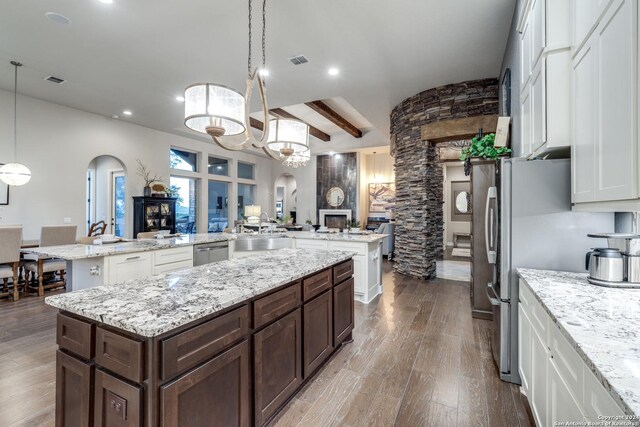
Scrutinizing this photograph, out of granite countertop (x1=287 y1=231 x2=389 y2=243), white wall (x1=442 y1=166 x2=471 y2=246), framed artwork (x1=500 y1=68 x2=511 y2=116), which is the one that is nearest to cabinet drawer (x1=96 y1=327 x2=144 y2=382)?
granite countertop (x1=287 y1=231 x2=389 y2=243)

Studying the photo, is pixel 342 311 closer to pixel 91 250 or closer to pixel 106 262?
pixel 106 262

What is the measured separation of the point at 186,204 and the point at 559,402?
877 cm

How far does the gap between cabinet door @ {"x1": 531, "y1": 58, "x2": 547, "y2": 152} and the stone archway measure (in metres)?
2.66

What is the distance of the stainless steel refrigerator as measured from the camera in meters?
1.97

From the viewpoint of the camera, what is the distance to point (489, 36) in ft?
11.5

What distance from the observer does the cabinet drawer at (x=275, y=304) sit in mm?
1604

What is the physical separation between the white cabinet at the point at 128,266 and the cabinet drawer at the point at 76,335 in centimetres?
189

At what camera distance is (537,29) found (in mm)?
2119

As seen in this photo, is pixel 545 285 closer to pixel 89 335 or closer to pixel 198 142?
pixel 89 335

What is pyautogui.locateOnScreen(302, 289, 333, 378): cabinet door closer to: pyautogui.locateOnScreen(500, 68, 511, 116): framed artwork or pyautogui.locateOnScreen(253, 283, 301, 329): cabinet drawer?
pyautogui.locateOnScreen(253, 283, 301, 329): cabinet drawer

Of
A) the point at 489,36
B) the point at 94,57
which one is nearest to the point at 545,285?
the point at 489,36

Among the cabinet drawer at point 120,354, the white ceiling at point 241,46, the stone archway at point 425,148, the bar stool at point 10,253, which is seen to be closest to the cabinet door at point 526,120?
the white ceiling at point 241,46

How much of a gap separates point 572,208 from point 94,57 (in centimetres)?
561

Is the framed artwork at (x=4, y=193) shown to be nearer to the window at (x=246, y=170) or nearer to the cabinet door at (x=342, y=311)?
the window at (x=246, y=170)
